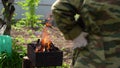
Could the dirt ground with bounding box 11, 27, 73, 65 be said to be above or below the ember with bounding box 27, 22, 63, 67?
below

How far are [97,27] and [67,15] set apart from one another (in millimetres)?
241

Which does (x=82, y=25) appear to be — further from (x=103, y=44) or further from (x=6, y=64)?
(x=6, y=64)

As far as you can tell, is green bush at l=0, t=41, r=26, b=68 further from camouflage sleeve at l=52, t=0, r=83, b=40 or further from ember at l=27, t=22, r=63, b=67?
camouflage sleeve at l=52, t=0, r=83, b=40

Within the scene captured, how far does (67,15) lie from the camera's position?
305 centimetres

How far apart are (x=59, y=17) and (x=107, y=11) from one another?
351 mm

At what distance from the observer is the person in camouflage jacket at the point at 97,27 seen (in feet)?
9.70

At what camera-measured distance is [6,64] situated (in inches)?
271

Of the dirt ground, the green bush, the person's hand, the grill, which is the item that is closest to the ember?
the grill

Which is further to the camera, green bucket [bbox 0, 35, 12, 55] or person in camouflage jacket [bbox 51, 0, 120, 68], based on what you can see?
green bucket [bbox 0, 35, 12, 55]

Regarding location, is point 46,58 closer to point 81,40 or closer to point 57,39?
point 81,40

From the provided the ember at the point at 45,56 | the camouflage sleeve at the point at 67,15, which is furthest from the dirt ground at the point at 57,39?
the camouflage sleeve at the point at 67,15

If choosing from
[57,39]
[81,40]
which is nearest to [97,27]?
[81,40]

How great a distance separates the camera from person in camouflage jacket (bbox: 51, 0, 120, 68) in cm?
296

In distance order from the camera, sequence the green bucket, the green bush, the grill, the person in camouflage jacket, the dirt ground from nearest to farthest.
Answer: the person in camouflage jacket
the grill
the green bush
the green bucket
the dirt ground
